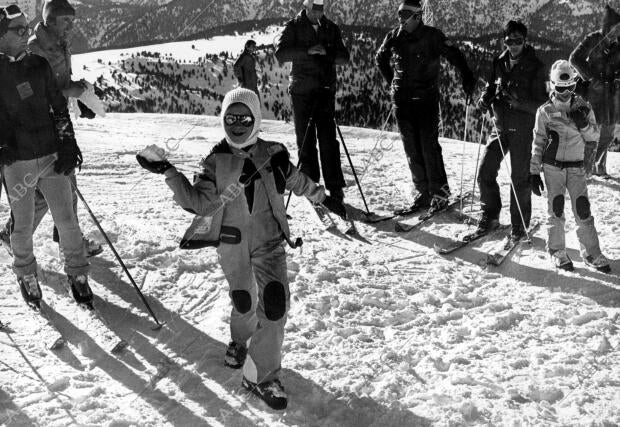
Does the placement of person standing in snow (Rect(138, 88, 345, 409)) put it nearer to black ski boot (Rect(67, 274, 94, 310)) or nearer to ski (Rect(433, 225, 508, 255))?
black ski boot (Rect(67, 274, 94, 310))

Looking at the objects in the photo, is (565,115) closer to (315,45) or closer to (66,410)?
(315,45)

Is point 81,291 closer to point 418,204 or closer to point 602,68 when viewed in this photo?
point 418,204

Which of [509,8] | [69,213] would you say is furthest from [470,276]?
[509,8]

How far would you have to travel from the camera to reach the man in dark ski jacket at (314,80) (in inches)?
256

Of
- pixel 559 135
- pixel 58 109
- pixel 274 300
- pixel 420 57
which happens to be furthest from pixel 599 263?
pixel 58 109

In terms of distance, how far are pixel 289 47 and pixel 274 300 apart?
12.9 ft

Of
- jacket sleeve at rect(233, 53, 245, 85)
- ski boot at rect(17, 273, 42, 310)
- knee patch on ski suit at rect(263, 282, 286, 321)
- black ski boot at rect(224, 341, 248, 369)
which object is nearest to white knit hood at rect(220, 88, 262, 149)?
knee patch on ski suit at rect(263, 282, 286, 321)

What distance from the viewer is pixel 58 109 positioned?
4.44 m

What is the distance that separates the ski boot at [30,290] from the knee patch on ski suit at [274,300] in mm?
2257

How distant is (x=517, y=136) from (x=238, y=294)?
3.49m

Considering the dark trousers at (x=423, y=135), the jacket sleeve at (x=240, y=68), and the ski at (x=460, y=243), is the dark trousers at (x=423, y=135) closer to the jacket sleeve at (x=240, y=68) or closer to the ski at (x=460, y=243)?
the ski at (x=460, y=243)

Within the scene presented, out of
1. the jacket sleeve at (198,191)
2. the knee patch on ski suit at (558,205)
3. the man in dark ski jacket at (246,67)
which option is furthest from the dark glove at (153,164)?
the man in dark ski jacket at (246,67)

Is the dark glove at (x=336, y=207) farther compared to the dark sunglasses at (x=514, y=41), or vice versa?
the dark glove at (x=336, y=207)

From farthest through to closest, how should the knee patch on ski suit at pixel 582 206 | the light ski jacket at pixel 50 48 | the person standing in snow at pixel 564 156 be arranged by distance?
the knee patch on ski suit at pixel 582 206 < the person standing in snow at pixel 564 156 < the light ski jacket at pixel 50 48
